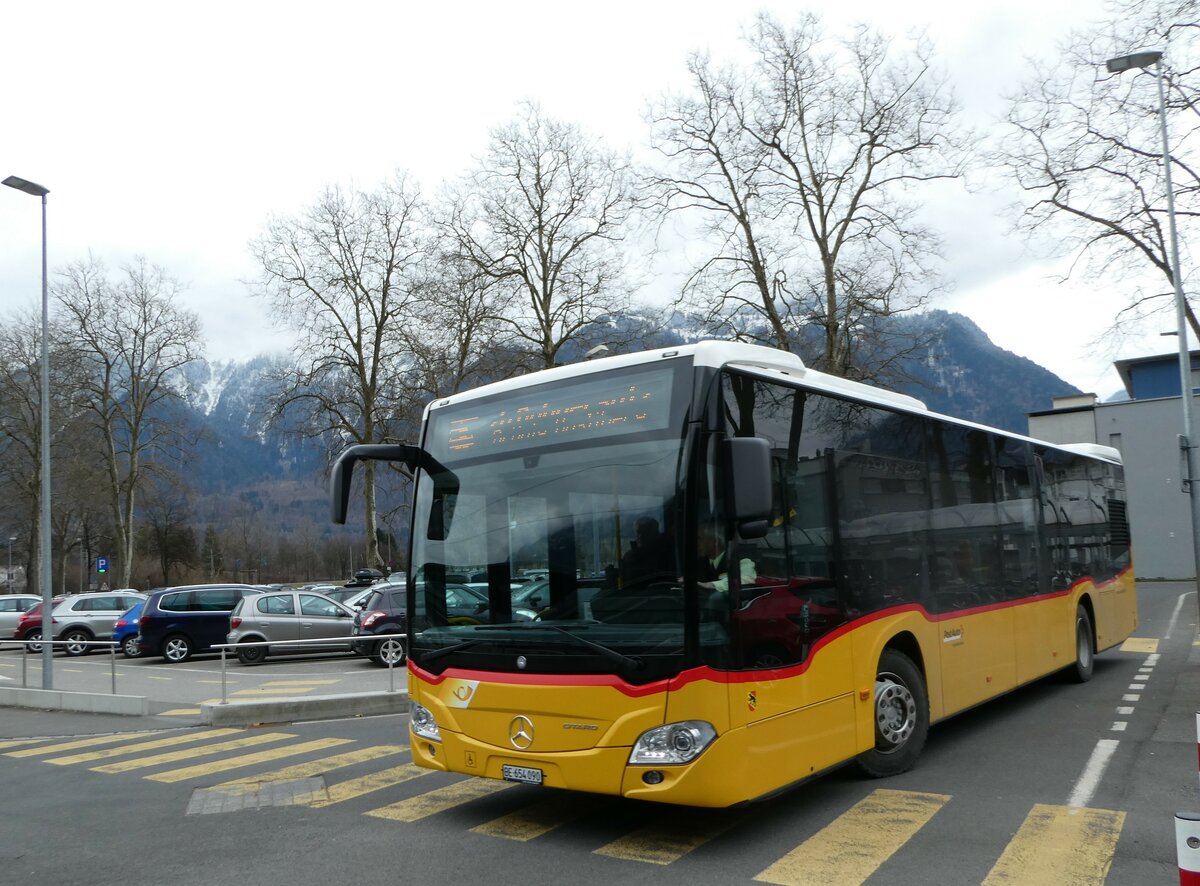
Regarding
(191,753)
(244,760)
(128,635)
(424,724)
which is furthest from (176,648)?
(424,724)

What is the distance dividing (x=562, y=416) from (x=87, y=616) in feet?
87.3

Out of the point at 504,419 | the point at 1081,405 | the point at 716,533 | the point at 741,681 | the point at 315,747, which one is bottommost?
the point at 315,747

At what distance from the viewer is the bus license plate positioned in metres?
5.95

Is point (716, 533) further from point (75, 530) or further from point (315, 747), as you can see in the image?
point (75, 530)

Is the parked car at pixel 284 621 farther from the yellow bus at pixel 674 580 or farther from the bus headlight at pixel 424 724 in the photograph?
the yellow bus at pixel 674 580

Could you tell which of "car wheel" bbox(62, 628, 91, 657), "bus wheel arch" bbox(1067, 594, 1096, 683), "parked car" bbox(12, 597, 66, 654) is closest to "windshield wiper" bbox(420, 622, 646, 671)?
"bus wheel arch" bbox(1067, 594, 1096, 683)

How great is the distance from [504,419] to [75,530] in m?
73.6

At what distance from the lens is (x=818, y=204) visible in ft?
96.1

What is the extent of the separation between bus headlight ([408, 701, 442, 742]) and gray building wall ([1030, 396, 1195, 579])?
4866 centimetres

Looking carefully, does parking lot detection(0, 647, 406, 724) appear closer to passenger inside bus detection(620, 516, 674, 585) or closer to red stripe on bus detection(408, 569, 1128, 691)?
red stripe on bus detection(408, 569, 1128, 691)

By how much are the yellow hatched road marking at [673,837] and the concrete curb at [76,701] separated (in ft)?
33.3

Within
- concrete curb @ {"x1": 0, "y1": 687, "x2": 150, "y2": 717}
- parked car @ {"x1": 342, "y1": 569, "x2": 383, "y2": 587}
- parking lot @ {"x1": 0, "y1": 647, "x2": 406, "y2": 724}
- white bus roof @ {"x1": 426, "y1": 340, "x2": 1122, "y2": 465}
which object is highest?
white bus roof @ {"x1": 426, "y1": 340, "x2": 1122, "y2": 465}

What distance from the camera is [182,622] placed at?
23.1 meters

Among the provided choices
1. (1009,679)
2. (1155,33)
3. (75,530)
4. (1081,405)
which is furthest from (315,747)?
(75,530)
